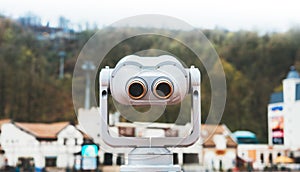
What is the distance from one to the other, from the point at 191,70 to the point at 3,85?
1066cm

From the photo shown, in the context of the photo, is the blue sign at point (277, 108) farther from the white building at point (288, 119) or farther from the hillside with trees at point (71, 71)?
the hillside with trees at point (71, 71)

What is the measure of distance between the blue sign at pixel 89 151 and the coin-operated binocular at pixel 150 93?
20.7ft

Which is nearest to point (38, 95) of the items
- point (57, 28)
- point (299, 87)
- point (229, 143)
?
point (57, 28)

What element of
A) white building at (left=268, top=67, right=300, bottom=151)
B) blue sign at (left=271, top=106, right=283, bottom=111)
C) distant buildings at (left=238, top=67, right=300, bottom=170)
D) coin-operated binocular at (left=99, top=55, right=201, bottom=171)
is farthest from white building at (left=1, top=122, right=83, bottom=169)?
coin-operated binocular at (left=99, top=55, right=201, bottom=171)

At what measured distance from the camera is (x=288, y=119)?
967 centimetres

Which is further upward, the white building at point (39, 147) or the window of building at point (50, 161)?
the white building at point (39, 147)

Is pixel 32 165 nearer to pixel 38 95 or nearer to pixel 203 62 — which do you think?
pixel 38 95

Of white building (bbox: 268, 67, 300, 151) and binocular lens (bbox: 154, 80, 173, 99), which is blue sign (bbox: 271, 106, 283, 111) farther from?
binocular lens (bbox: 154, 80, 173, 99)

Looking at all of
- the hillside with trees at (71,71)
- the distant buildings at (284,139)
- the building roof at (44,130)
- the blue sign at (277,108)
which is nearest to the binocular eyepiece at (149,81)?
the building roof at (44,130)

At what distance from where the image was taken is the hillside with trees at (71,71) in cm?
1138

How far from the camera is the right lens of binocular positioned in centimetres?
145

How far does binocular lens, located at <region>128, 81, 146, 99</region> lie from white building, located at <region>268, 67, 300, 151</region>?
8.47m

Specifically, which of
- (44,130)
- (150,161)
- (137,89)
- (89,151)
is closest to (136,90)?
(137,89)

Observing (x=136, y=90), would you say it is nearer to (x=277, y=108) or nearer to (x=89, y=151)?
(x=89, y=151)
